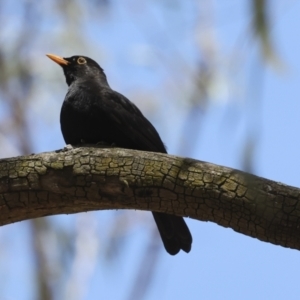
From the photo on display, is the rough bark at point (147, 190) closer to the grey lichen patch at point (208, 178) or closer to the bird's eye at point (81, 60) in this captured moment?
the grey lichen patch at point (208, 178)

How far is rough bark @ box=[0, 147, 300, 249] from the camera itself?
314 centimetres

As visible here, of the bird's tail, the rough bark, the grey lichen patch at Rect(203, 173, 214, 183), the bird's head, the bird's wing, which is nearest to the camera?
the rough bark

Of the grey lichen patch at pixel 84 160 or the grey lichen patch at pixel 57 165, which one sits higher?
the grey lichen patch at pixel 84 160

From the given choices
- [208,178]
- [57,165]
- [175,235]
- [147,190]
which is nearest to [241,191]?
[208,178]

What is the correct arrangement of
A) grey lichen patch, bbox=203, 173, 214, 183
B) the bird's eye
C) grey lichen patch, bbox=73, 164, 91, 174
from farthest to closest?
the bird's eye
grey lichen patch, bbox=73, 164, 91, 174
grey lichen patch, bbox=203, 173, 214, 183

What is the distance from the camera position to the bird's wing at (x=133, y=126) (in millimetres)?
4895

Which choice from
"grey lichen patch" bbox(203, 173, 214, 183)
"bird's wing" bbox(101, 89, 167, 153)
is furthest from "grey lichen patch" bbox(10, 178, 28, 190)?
"bird's wing" bbox(101, 89, 167, 153)

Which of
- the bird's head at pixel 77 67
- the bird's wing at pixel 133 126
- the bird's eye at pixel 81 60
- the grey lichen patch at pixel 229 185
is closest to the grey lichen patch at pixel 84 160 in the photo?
the grey lichen patch at pixel 229 185

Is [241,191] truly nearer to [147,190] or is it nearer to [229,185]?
[229,185]

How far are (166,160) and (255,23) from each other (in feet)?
4.21

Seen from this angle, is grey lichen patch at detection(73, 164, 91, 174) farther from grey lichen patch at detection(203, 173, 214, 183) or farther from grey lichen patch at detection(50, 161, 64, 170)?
grey lichen patch at detection(203, 173, 214, 183)

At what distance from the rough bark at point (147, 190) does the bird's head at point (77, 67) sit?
8.72 ft

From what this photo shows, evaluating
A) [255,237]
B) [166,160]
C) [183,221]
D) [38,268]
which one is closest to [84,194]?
[166,160]

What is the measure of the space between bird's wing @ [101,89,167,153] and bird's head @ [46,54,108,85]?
100cm
